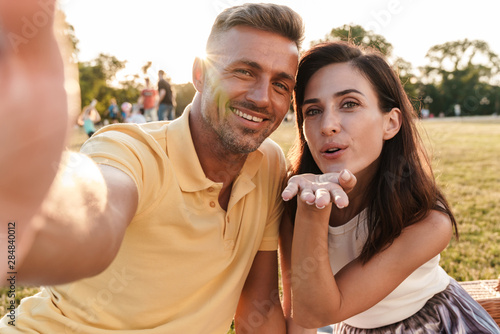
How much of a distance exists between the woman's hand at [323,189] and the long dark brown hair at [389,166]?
47 centimetres

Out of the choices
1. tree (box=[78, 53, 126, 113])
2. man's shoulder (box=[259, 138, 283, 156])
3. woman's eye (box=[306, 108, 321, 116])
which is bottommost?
tree (box=[78, 53, 126, 113])

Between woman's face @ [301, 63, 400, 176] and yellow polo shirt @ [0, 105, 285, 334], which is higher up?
woman's face @ [301, 63, 400, 176]

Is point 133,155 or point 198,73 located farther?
point 198,73

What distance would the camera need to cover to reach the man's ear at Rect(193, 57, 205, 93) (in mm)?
2447

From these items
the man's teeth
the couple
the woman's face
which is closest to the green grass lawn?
the couple

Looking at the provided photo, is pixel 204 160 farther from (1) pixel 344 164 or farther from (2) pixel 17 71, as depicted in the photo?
(2) pixel 17 71

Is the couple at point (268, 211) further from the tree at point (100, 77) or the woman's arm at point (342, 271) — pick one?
the tree at point (100, 77)

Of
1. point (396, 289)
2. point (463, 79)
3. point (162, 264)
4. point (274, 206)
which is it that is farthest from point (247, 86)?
point (463, 79)

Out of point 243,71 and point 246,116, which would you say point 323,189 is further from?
point 243,71

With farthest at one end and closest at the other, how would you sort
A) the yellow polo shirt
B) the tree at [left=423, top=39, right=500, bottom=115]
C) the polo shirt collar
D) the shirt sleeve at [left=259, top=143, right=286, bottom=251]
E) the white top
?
the tree at [left=423, top=39, right=500, bottom=115] < the shirt sleeve at [left=259, top=143, right=286, bottom=251] < the white top < the polo shirt collar < the yellow polo shirt

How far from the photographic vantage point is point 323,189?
1827mm

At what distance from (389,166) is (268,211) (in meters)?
0.76

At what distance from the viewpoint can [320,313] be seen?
2035 millimetres

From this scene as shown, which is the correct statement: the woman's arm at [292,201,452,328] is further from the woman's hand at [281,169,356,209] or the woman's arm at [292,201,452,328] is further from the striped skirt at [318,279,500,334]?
the striped skirt at [318,279,500,334]
